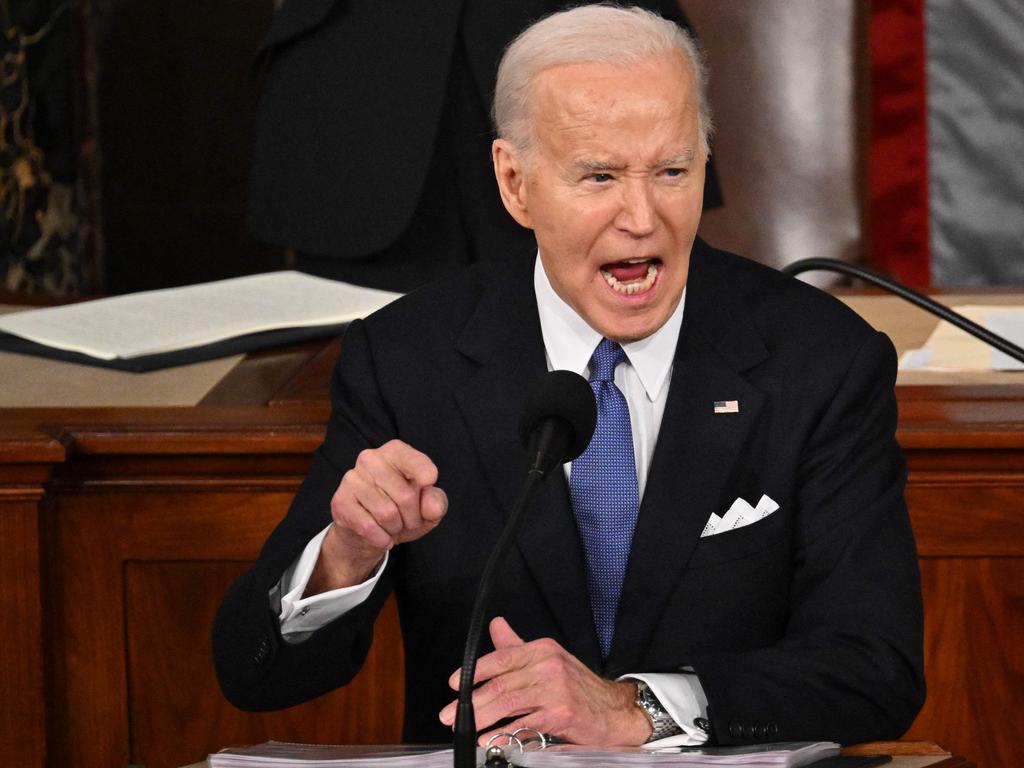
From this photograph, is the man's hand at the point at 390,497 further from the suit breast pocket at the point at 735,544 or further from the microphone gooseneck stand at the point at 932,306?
the microphone gooseneck stand at the point at 932,306

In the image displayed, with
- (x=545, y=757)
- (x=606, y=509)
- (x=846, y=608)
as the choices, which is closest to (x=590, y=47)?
(x=606, y=509)

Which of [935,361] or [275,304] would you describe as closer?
[935,361]

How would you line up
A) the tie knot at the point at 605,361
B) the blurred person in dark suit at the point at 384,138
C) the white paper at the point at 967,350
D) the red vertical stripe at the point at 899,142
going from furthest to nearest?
the red vertical stripe at the point at 899,142 < the blurred person in dark suit at the point at 384,138 < the white paper at the point at 967,350 < the tie knot at the point at 605,361

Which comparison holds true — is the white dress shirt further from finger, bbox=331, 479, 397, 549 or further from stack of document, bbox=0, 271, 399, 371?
stack of document, bbox=0, 271, 399, 371

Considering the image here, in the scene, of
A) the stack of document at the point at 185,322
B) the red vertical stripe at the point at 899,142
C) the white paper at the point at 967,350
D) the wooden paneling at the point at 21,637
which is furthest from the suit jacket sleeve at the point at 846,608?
the red vertical stripe at the point at 899,142

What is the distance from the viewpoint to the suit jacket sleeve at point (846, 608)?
55.3 inches

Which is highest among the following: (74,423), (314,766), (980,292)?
(980,292)

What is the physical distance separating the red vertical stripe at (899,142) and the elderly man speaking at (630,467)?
85.2 inches

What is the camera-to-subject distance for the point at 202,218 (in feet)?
13.5

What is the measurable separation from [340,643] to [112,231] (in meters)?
2.80

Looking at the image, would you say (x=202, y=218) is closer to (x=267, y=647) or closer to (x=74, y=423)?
(x=74, y=423)

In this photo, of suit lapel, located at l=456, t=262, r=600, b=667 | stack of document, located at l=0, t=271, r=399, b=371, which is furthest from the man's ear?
stack of document, located at l=0, t=271, r=399, b=371

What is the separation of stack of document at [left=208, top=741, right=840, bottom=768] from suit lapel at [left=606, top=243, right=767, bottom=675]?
1.15ft

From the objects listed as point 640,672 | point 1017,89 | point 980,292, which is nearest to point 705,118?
point 640,672
